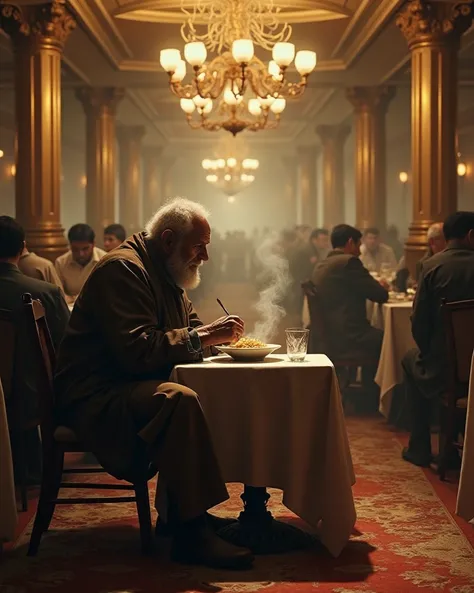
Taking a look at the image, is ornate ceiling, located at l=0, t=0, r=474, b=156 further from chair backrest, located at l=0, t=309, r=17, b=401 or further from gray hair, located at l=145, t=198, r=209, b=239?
gray hair, located at l=145, t=198, r=209, b=239

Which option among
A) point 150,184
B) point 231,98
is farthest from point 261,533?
point 150,184

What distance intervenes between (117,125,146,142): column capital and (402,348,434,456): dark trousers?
15633 mm

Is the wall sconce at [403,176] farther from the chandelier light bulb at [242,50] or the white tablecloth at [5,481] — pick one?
the white tablecloth at [5,481]

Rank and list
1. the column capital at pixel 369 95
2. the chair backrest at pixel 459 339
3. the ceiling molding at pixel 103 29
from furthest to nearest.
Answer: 1. the column capital at pixel 369 95
2. the ceiling molding at pixel 103 29
3. the chair backrest at pixel 459 339

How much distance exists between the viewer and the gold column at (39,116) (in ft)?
27.9

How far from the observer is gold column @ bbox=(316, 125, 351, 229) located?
67.0ft

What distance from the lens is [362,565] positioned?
12.8ft

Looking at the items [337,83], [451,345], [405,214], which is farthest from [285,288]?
[451,345]

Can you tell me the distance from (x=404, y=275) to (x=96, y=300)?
4878mm

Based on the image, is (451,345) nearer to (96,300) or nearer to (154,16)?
(96,300)

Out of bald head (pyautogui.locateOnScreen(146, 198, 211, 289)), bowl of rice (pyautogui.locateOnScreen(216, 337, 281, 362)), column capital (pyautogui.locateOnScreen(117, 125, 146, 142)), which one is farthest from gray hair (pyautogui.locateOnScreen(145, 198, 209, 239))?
column capital (pyautogui.locateOnScreen(117, 125, 146, 142))

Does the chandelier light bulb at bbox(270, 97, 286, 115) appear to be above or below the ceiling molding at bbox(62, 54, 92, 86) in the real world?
below

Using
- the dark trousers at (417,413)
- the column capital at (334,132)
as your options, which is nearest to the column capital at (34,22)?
the dark trousers at (417,413)

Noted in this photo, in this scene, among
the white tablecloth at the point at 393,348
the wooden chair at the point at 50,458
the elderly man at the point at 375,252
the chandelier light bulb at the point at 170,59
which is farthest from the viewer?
the elderly man at the point at 375,252
